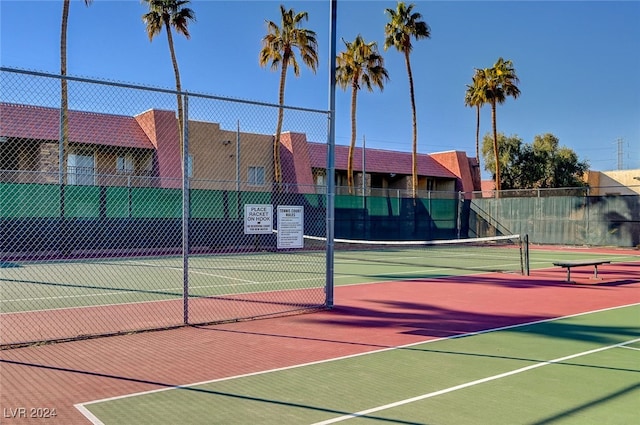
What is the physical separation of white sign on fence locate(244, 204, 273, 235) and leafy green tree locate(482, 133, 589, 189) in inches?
1866

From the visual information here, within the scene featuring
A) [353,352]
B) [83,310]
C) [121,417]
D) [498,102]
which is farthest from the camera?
[498,102]

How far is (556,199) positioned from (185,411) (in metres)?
32.5

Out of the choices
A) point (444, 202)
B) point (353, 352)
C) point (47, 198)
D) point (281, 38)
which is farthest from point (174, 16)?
point (353, 352)

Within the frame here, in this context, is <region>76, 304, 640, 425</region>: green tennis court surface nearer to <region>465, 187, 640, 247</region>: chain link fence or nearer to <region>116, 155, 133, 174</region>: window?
<region>116, 155, 133, 174</region>: window

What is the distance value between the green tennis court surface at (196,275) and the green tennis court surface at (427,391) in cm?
617

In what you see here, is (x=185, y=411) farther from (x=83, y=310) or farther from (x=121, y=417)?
(x=83, y=310)

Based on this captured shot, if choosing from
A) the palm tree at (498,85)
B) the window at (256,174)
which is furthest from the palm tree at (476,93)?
the window at (256,174)

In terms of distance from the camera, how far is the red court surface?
580cm

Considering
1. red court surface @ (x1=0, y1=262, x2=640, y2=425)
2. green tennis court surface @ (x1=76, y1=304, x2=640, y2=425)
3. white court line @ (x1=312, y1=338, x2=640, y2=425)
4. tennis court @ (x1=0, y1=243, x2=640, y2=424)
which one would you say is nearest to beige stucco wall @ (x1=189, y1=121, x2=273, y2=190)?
red court surface @ (x1=0, y1=262, x2=640, y2=425)

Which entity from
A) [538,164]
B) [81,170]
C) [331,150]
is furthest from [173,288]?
[538,164]

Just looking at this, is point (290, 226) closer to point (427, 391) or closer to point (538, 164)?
point (427, 391)

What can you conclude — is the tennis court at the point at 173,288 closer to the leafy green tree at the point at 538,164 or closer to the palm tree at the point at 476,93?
the palm tree at the point at 476,93

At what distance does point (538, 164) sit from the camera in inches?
2099

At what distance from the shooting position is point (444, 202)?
36.4 meters
